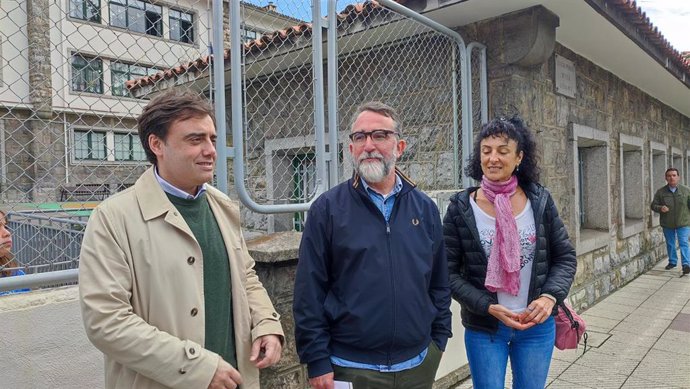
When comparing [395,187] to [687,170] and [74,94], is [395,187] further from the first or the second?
[687,170]

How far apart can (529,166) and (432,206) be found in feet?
2.37

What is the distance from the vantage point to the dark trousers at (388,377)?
1.74 meters

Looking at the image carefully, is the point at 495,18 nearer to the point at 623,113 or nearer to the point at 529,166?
the point at 529,166

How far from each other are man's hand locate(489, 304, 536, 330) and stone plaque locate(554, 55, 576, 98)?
Answer: 3.59 meters

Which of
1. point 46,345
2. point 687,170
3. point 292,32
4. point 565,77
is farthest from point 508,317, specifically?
point 687,170

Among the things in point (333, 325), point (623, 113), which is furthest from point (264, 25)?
point (623, 113)

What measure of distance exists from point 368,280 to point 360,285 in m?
0.04

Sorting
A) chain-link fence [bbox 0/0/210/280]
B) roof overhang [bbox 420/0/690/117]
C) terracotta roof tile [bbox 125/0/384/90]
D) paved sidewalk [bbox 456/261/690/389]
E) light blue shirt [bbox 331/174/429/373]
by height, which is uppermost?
roof overhang [bbox 420/0/690/117]

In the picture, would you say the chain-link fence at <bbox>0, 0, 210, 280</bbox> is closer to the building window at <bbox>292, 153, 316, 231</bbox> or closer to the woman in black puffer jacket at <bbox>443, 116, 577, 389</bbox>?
the building window at <bbox>292, 153, 316, 231</bbox>

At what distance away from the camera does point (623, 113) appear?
23.5 feet

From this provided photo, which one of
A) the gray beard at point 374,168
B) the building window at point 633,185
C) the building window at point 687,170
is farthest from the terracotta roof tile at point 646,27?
the building window at point 687,170

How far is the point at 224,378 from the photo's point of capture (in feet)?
4.59

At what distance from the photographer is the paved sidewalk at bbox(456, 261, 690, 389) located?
365 centimetres

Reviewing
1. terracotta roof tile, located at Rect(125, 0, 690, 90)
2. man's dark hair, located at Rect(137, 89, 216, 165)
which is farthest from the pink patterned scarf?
terracotta roof tile, located at Rect(125, 0, 690, 90)
